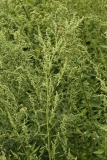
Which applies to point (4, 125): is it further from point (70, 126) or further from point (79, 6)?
point (79, 6)

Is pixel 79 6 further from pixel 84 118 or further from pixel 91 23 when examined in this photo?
pixel 84 118

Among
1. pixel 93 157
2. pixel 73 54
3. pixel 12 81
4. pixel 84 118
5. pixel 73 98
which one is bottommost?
pixel 93 157

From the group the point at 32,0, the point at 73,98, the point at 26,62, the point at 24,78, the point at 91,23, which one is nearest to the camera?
the point at 24,78

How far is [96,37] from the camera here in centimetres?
365

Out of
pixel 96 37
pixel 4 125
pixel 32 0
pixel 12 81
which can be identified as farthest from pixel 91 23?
pixel 4 125

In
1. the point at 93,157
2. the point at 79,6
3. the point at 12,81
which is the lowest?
the point at 93,157

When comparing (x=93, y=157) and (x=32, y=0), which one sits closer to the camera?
(x=93, y=157)

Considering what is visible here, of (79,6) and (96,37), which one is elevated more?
(79,6)

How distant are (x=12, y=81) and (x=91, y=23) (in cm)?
149

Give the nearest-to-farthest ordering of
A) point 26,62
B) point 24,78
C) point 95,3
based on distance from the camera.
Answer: point 24,78 → point 26,62 → point 95,3

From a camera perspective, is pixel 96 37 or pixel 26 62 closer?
pixel 26 62

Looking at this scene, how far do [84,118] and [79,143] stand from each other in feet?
0.69

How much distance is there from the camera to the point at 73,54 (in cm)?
270

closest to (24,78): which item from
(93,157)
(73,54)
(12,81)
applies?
(12,81)
